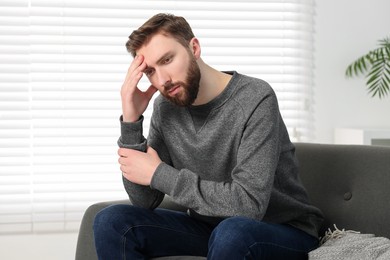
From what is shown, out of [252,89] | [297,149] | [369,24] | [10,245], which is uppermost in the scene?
[369,24]

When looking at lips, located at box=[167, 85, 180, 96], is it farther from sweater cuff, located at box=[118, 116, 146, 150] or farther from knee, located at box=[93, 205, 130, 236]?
knee, located at box=[93, 205, 130, 236]

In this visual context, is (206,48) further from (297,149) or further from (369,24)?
(297,149)

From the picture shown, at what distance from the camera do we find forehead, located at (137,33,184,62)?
2.01 meters

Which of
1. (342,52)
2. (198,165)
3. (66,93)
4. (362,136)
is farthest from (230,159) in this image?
(342,52)

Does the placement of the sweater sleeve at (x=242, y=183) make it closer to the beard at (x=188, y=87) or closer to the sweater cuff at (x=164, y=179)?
the sweater cuff at (x=164, y=179)

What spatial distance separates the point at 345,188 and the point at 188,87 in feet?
2.14

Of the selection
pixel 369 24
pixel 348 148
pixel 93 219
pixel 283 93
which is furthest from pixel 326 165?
pixel 369 24

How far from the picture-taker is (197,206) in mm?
1895

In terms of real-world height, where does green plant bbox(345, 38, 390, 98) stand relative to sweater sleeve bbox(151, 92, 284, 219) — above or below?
above

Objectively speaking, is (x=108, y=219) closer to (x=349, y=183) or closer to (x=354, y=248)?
(x=354, y=248)

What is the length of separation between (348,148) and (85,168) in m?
1.80

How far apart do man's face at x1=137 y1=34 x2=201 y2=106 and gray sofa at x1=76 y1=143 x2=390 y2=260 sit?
47 centimetres

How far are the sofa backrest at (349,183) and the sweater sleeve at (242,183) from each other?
387mm

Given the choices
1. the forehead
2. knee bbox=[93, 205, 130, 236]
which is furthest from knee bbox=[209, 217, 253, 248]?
the forehead
